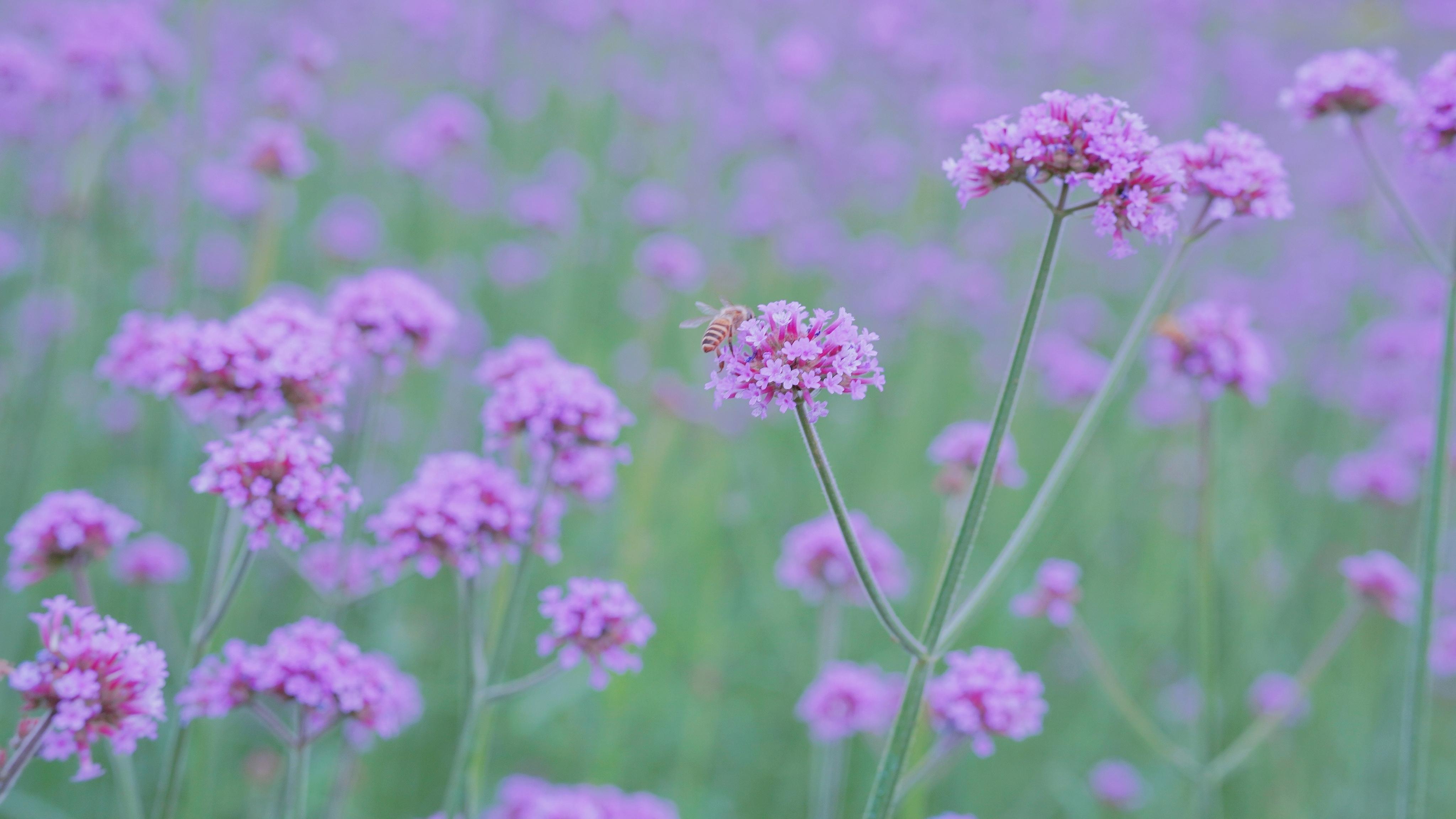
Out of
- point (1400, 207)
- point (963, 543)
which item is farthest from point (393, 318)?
point (1400, 207)

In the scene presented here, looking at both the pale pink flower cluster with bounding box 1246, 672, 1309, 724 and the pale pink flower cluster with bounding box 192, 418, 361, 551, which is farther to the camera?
the pale pink flower cluster with bounding box 1246, 672, 1309, 724

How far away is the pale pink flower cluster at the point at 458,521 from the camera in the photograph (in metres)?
2.05

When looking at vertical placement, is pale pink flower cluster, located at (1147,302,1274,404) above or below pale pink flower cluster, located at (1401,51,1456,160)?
below

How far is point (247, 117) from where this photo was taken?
6691mm

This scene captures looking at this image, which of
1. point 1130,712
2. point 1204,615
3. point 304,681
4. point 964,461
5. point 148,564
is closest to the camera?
point 304,681

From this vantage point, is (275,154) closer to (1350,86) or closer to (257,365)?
(257,365)

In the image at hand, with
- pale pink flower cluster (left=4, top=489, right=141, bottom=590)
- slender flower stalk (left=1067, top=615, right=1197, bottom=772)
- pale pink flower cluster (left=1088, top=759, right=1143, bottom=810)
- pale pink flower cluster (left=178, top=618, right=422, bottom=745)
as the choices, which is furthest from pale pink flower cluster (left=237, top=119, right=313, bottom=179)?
pale pink flower cluster (left=1088, top=759, right=1143, bottom=810)

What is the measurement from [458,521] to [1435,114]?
2204 mm

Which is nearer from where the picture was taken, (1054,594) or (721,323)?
(721,323)

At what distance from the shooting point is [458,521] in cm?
207

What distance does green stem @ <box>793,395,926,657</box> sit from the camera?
145 centimetres

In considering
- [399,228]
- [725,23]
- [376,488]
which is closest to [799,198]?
[725,23]

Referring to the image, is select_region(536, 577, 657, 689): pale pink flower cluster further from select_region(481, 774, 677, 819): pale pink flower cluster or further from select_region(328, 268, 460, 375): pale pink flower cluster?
select_region(328, 268, 460, 375): pale pink flower cluster

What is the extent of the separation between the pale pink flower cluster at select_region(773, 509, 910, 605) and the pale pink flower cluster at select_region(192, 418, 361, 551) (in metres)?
1.18
